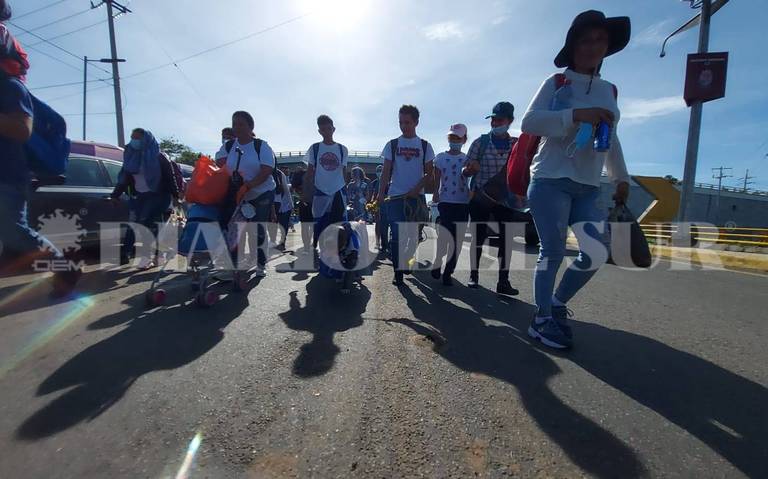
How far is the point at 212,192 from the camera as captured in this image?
3.25 m

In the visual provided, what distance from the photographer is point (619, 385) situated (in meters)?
1.79

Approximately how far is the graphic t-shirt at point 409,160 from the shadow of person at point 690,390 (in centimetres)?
231

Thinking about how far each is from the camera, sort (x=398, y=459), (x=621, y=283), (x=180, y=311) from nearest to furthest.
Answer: (x=398, y=459) → (x=180, y=311) → (x=621, y=283)

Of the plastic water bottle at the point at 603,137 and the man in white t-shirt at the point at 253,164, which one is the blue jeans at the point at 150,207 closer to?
the man in white t-shirt at the point at 253,164

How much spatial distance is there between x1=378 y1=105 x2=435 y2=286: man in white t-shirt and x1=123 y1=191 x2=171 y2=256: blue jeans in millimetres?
2716

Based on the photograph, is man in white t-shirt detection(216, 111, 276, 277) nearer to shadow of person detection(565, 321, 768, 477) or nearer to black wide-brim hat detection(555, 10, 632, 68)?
black wide-brim hat detection(555, 10, 632, 68)

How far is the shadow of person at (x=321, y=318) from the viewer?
6.61ft

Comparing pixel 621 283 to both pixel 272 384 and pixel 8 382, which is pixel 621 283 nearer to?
pixel 272 384

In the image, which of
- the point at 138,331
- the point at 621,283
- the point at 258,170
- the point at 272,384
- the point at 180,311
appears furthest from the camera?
the point at 621,283

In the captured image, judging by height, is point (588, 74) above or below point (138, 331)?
above

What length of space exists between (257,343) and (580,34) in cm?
279

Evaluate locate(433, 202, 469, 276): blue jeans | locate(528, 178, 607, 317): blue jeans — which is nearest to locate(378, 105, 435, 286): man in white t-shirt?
locate(433, 202, 469, 276): blue jeans

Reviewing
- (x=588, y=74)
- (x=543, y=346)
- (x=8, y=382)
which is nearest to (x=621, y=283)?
(x=543, y=346)

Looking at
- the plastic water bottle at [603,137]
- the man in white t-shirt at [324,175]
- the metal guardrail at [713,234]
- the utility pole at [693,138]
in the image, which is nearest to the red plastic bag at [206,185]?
the man in white t-shirt at [324,175]
